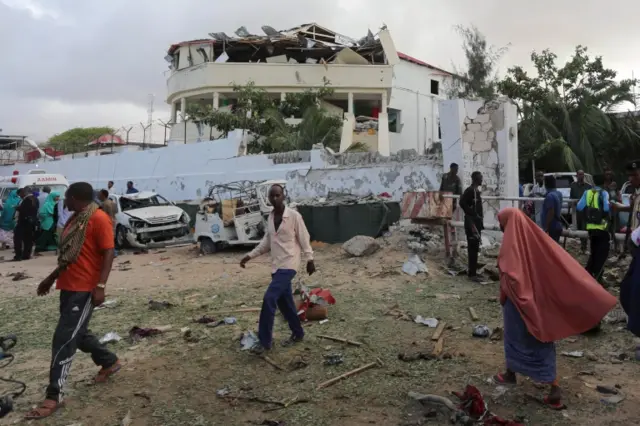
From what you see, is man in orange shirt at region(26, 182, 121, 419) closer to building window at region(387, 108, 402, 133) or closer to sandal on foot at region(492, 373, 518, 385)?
sandal on foot at region(492, 373, 518, 385)

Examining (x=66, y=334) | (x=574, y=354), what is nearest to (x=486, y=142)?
(x=574, y=354)

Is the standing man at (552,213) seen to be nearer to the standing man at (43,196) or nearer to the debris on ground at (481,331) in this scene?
the debris on ground at (481,331)

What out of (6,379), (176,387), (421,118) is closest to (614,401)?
(176,387)

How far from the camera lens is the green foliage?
19.1 metres

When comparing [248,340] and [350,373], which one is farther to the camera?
[248,340]

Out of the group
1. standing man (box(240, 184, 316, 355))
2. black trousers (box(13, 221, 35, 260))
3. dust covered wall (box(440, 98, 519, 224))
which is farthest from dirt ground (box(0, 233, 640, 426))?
black trousers (box(13, 221, 35, 260))

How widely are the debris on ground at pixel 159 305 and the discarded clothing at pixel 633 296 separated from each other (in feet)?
17.3

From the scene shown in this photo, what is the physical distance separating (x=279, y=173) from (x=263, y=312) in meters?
11.5

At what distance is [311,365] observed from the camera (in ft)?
15.2

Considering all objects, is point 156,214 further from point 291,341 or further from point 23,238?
point 291,341

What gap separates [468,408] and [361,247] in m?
6.41

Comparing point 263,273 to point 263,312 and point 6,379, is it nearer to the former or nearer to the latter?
point 263,312

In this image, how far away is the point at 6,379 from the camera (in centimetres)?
453

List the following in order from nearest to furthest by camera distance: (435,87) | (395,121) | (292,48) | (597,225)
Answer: (597,225) < (292,48) < (395,121) < (435,87)
